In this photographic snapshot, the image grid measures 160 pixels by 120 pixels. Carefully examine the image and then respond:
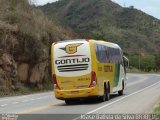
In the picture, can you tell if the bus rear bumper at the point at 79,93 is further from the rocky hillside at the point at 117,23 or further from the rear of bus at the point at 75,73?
the rocky hillside at the point at 117,23

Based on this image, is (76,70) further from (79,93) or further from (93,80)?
(79,93)

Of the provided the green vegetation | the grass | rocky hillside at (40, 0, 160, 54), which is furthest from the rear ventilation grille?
the green vegetation

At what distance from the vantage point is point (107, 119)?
18.1 meters

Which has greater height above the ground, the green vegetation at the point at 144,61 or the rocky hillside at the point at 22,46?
the rocky hillside at the point at 22,46

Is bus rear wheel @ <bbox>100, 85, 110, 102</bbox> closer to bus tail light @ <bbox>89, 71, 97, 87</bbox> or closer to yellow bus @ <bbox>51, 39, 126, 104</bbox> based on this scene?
yellow bus @ <bbox>51, 39, 126, 104</bbox>

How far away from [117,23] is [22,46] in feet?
322

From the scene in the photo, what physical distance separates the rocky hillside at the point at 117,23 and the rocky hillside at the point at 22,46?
81.9 m

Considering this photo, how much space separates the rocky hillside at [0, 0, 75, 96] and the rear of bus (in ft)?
51.7

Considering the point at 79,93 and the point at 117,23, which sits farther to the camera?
the point at 117,23

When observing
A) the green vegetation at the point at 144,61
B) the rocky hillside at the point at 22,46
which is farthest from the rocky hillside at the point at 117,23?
the rocky hillside at the point at 22,46

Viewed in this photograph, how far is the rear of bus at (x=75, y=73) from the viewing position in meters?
26.1

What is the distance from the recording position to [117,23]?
144125 mm

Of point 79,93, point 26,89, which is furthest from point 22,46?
point 79,93

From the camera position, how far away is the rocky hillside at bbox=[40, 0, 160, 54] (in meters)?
138
